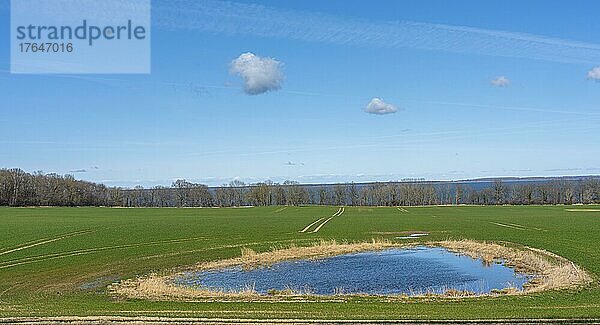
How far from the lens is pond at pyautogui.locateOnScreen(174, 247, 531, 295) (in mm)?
32062

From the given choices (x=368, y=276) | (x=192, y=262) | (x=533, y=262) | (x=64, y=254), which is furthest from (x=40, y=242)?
(x=533, y=262)

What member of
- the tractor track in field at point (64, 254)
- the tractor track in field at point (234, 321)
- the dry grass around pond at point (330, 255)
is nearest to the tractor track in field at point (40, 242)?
the tractor track in field at point (64, 254)

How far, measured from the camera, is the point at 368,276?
119ft

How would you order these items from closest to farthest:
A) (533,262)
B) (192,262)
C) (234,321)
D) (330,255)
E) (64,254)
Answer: (234,321) → (533,262) → (192,262) → (64,254) → (330,255)

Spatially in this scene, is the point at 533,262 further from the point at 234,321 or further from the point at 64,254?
the point at 64,254

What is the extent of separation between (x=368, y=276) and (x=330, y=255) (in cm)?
1042

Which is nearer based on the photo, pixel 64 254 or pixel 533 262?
pixel 533 262

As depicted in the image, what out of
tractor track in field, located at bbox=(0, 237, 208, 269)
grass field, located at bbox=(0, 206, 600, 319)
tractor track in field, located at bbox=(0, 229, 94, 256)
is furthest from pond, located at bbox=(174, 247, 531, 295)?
tractor track in field, located at bbox=(0, 229, 94, 256)

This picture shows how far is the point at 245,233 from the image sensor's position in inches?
2517

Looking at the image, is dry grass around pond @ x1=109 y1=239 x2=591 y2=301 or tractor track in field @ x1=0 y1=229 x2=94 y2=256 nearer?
dry grass around pond @ x1=109 y1=239 x2=591 y2=301

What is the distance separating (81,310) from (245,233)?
42.4 metres

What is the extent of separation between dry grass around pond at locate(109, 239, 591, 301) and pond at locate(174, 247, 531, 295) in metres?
1.18

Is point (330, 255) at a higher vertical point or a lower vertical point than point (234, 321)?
lower

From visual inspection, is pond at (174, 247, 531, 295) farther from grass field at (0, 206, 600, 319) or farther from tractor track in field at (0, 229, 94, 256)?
tractor track in field at (0, 229, 94, 256)
